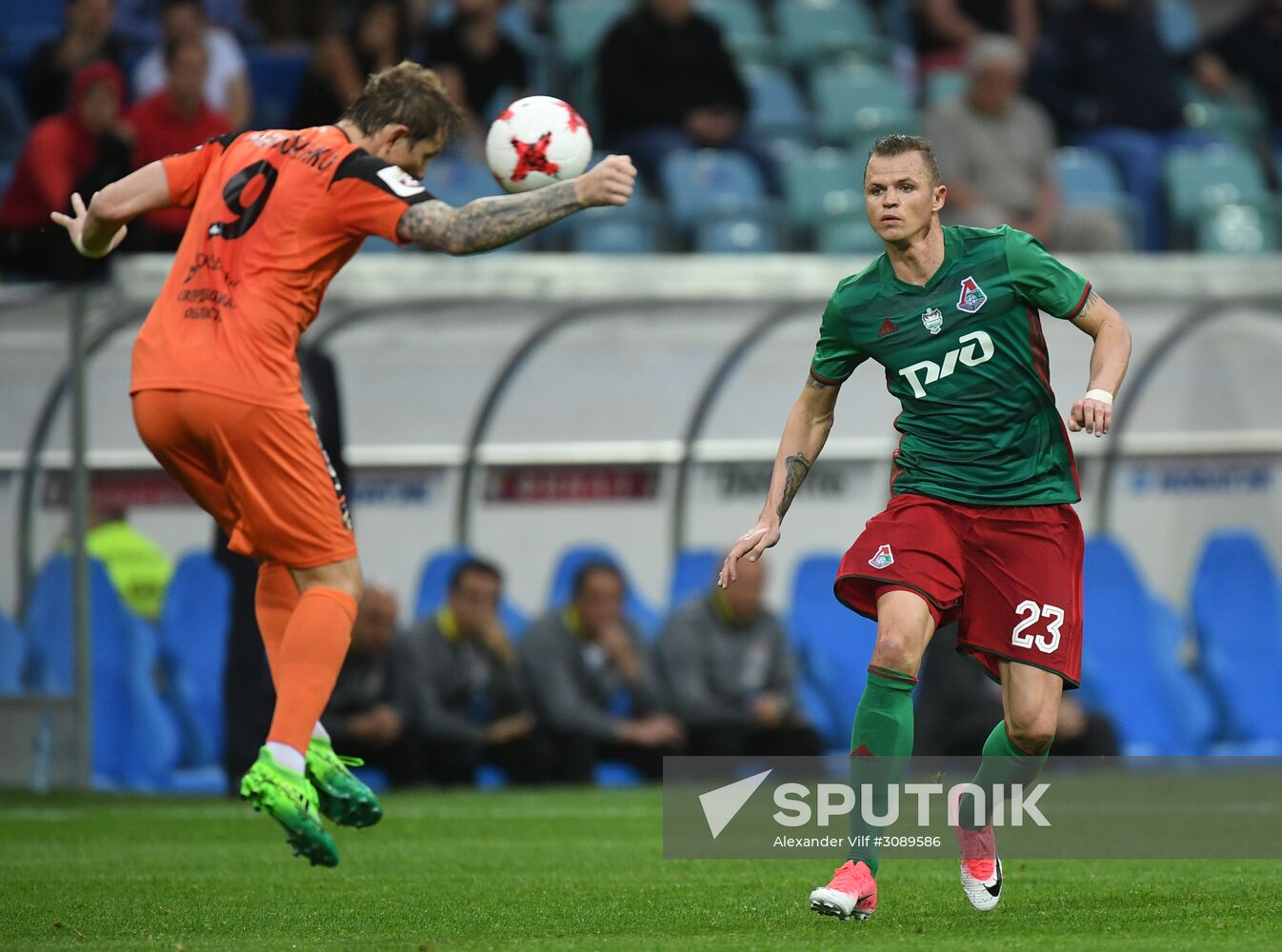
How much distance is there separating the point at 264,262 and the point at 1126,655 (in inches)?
325

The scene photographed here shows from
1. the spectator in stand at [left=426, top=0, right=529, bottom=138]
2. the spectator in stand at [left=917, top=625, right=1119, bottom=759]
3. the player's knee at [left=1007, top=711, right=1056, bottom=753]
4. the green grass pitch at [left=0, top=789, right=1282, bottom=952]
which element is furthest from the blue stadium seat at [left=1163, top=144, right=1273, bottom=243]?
the player's knee at [left=1007, top=711, right=1056, bottom=753]

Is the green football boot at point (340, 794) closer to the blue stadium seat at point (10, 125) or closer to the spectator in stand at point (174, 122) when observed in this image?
the spectator in stand at point (174, 122)

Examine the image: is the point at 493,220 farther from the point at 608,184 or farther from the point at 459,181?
the point at 459,181

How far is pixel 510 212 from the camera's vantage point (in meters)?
6.13

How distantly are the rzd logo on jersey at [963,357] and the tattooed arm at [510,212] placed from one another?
107cm

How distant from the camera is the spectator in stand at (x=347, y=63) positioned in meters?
14.3

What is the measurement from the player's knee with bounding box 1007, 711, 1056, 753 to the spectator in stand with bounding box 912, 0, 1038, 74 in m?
11.3

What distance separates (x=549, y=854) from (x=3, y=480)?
5.23 metres

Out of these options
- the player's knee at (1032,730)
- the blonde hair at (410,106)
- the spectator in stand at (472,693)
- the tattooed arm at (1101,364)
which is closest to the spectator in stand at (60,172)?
the spectator in stand at (472,693)

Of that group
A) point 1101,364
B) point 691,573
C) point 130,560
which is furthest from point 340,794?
point 691,573

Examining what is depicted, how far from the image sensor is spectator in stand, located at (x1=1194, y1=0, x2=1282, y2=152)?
58.3 feet

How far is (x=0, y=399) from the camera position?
12.5 m

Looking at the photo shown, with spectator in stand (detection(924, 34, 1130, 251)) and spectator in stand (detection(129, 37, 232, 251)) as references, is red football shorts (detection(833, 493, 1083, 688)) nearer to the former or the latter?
spectator in stand (detection(129, 37, 232, 251))

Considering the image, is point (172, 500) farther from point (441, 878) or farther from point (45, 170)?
point (441, 878)
